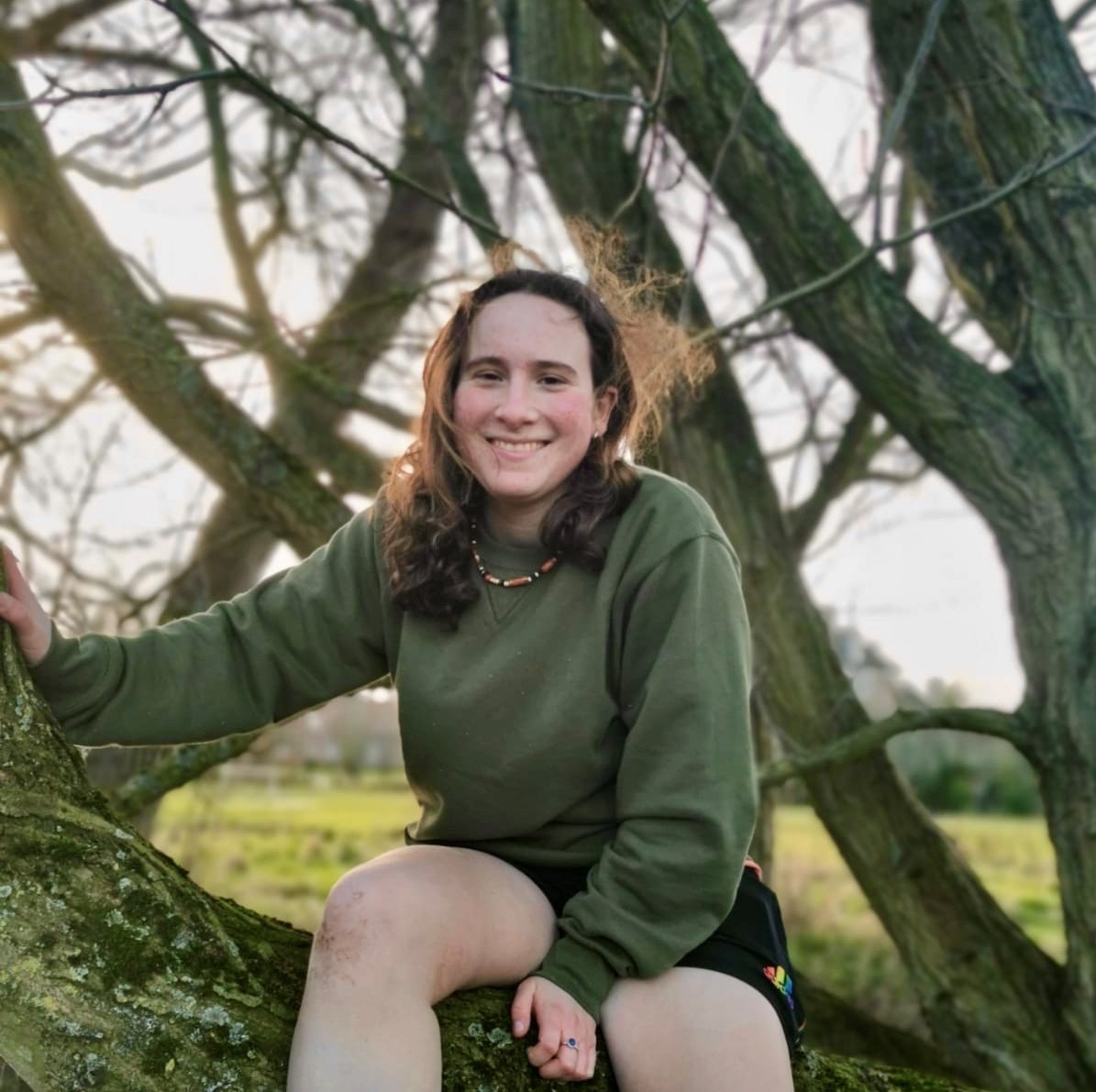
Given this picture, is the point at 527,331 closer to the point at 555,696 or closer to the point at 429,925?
the point at 555,696

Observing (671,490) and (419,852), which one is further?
(671,490)

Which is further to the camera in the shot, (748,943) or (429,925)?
(748,943)

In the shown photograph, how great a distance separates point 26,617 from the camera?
1846 mm

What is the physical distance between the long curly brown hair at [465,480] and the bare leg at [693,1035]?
0.61 meters

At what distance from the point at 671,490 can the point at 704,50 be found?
1.71 m

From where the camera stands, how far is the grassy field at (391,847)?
23.6ft

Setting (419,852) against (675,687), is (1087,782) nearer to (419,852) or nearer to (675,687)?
(675,687)

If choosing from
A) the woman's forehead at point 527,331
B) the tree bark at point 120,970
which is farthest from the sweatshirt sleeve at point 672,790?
the woman's forehead at point 527,331

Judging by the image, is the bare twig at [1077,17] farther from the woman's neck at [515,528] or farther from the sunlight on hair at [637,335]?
the woman's neck at [515,528]

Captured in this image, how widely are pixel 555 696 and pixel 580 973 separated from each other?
15.5 inches

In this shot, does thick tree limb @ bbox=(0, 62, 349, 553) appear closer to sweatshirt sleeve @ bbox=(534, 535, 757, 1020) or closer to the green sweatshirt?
the green sweatshirt

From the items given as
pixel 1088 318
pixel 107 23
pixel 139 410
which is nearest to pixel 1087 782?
pixel 1088 318

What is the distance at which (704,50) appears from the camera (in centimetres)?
340

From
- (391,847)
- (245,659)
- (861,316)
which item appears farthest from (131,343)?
(391,847)
